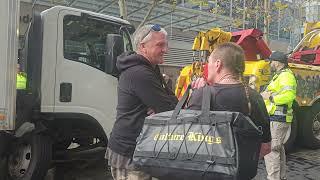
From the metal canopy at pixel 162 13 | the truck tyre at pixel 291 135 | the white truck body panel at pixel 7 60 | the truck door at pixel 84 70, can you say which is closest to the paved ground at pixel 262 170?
the truck tyre at pixel 291 135

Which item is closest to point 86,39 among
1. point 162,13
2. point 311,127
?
point 311,127

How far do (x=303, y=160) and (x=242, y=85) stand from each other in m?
5.95

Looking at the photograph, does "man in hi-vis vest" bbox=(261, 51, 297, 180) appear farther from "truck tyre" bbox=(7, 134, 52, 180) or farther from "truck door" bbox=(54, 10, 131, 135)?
"truck tyre" bbox=(7, 134, 52, 180)

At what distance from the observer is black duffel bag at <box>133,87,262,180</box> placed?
2191 mm

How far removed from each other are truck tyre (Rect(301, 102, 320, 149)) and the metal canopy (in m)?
7.23

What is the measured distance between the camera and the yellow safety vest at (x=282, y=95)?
594cm

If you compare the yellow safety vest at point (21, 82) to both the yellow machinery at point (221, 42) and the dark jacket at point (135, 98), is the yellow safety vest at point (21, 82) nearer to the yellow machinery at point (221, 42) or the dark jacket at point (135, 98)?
the yellow machinery at point (221, 42)

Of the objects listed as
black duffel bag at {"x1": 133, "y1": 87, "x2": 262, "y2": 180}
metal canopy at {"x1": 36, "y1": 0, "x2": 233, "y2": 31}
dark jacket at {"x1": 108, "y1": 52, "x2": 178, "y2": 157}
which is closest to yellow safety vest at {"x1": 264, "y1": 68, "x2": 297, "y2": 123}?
dark jacket at {"x1": 108, "y1": 52, "x2": 178, "y2": 157}

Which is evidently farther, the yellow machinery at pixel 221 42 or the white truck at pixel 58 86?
the yellow machinery at pixel 221 42

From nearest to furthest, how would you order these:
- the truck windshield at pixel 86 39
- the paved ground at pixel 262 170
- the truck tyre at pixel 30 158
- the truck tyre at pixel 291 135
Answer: the truck tyre at pixel 30 158 → the truck windshield at pixel 86 39 → the paved ground at pixel 262 170 → the truck tyre at pixel 291 135

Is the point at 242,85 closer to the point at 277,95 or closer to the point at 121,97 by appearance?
the point at 121,97

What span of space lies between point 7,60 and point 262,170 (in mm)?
4245

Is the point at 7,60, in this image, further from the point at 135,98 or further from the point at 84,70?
the point at 135,98

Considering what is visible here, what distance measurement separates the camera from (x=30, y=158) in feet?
19.7
